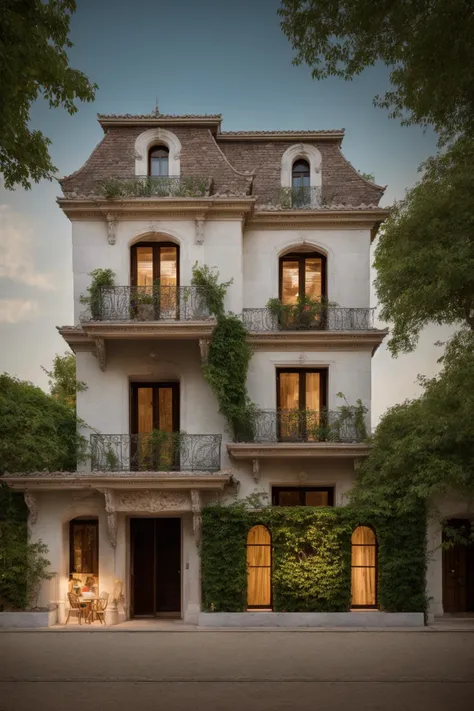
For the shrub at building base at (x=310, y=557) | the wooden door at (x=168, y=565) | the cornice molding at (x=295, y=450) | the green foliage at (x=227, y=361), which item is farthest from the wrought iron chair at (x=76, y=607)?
the green foliage at (x=227, y=361)

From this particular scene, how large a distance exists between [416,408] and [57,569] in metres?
11.0

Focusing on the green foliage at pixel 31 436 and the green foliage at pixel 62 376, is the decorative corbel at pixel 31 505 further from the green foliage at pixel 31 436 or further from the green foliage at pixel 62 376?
the green foliage at pixel 62 376

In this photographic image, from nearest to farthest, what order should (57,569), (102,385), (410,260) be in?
(410,260), (57,569), (102,385)

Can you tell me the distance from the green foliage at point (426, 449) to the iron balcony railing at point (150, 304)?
6.27 m

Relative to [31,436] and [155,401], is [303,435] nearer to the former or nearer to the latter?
[155,401]

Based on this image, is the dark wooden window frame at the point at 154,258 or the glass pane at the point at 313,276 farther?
the glass pane at the point at 313,276

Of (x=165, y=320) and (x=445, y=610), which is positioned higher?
(x=165, y=320)

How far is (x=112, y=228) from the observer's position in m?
20.8

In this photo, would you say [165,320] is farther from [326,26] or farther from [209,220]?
[326,26]

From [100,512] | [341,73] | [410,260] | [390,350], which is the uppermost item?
[341,73]

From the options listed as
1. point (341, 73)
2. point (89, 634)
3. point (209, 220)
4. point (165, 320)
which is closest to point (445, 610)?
point (89, 634)

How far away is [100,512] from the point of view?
Answer: 20.1 m

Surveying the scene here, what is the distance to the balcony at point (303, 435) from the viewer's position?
64.8 feet

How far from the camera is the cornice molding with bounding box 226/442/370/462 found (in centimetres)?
1966
